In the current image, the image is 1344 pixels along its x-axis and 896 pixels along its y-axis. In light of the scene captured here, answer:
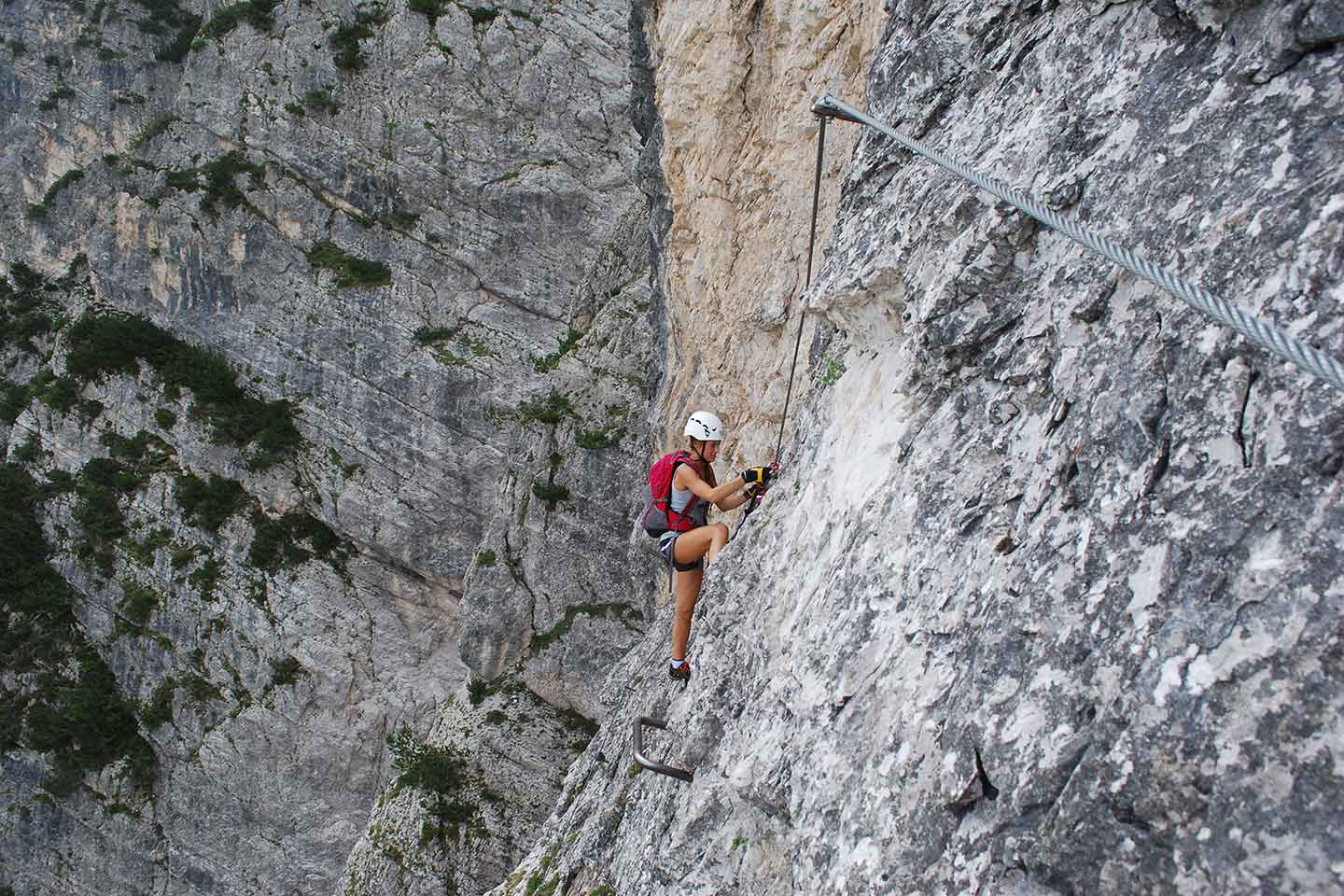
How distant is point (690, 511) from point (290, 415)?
23210 mm

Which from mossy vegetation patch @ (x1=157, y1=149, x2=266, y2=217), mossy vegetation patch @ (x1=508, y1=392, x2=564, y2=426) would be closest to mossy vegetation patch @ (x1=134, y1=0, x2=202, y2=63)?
mossy vegetation patch @ (x1=157, y1=149, x2=266, y2=217)

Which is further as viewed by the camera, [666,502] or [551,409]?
[551,409]

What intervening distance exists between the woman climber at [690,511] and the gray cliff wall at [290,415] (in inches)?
667

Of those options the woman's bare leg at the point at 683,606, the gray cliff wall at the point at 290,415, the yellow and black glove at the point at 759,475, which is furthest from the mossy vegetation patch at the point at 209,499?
the yellow and black glove at the point at 759,475

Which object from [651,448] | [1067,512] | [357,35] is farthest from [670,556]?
[357,35]

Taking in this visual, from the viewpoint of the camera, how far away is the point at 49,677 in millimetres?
26984

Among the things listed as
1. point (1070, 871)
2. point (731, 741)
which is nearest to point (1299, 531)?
point (1070, 871)

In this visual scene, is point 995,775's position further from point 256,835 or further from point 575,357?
point 256,835

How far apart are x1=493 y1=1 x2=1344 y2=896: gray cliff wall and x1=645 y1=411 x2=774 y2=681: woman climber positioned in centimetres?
130

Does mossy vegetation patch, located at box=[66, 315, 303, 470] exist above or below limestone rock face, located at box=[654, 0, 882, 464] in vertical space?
below

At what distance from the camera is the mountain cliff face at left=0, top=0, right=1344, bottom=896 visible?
102 inches

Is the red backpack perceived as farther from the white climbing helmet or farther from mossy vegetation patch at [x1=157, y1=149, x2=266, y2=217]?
mossy vegetation patch at [x1=157, y1=149, x2=266, y2=217]

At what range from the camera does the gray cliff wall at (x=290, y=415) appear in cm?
2566

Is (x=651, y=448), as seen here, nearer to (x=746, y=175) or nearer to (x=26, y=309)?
(x=746, y=175)
